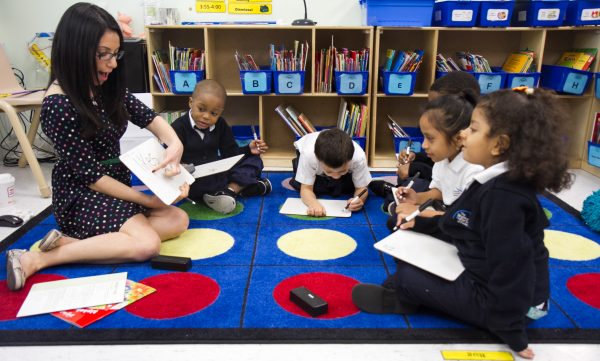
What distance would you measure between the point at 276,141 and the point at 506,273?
249cm

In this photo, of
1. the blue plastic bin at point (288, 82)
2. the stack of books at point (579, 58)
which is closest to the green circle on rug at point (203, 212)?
the blue plastic bin at point (288, 82)

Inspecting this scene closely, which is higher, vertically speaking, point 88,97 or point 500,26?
point 500,26

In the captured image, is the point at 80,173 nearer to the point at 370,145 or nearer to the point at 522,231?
the point at 522,231

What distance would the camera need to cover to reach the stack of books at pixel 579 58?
2872mm

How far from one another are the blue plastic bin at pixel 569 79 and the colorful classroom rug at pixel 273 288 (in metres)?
1.09

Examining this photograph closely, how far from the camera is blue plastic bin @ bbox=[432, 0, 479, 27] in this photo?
2.81m

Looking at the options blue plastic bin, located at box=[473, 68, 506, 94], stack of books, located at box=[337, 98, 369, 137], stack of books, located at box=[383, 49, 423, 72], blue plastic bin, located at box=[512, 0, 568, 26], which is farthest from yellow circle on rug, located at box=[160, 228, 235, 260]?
blue plastic bin, located at box=[512, 0, 568, 26]

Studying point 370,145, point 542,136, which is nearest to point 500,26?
point 370,145

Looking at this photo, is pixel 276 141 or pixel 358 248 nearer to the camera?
pixel 358 248

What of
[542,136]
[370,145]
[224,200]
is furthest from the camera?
[370,145]

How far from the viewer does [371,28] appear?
287 centimetres

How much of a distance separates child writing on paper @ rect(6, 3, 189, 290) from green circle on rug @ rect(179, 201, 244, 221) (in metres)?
0.29

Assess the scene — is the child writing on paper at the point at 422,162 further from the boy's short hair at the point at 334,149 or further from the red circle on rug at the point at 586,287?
the red circle on rug at the point at 586,287

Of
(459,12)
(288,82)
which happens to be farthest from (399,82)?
(288,82)
